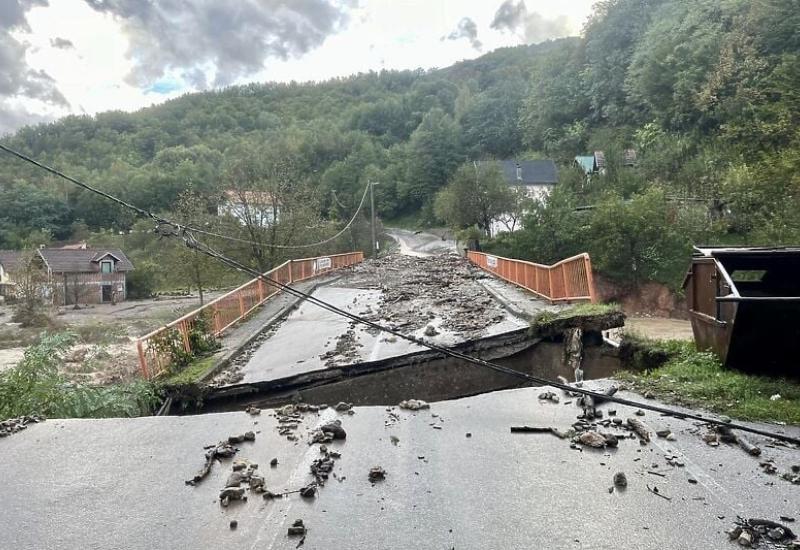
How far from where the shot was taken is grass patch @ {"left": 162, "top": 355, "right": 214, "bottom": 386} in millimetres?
8844

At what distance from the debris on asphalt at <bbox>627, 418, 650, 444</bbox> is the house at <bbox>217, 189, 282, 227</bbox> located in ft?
97.8

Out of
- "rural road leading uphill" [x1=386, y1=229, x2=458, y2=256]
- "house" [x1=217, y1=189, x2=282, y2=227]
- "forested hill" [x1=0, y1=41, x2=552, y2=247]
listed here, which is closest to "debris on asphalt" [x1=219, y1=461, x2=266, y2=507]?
"house" [x1=217, y1=189, x2=282, y2=227]

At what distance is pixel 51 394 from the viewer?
7023 mm

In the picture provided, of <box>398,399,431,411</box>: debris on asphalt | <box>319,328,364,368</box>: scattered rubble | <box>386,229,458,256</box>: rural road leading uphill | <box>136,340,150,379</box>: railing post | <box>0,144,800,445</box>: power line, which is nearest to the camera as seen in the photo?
<box>0,144,800,445</box>: power line

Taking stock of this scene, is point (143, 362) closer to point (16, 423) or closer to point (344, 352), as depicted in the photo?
point (16, 423)

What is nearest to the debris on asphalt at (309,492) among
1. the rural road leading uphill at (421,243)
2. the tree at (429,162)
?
the rural road leading uphill at (421,243)

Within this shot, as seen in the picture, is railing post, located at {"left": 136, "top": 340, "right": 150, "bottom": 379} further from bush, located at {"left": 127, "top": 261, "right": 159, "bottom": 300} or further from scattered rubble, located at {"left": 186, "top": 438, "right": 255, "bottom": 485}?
bush, located at {"left": 127, "top": 261, "right": 159, "bottom": 300}

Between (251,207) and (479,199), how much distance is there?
70.8 feet

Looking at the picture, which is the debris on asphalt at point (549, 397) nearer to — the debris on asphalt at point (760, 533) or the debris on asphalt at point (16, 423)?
the debris on asphalt at point (760, 533)

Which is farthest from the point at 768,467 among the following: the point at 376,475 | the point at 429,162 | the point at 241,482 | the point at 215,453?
the point at 429,162

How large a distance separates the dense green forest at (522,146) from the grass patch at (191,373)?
19.6 m

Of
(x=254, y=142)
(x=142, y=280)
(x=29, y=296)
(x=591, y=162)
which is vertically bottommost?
(x=142, y=280)

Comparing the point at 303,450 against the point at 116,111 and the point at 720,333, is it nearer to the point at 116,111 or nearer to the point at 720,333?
the point at 720,333

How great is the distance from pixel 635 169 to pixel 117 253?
5741cm
